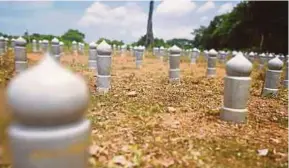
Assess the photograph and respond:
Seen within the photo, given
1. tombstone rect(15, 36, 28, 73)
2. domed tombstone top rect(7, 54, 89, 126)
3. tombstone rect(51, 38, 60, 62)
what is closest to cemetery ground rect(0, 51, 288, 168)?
domed tombstone top rect(7, 54, 89, 126)

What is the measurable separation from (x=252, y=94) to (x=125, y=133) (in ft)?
14.2

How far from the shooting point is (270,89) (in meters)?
8.05

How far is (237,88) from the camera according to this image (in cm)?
539

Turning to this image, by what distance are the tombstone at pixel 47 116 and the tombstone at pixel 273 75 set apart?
585 cm

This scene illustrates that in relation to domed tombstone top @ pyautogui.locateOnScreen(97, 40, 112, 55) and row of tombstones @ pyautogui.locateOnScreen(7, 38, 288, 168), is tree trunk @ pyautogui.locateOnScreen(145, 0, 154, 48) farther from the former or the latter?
row of tombstones @ pyautogui.locateOnScreen(7, 38, 288, 168)

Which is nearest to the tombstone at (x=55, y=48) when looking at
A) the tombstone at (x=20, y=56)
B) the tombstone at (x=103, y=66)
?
the tombstone at (x=20, y=56)

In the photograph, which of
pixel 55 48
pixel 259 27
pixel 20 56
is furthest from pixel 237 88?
pixel 259 27

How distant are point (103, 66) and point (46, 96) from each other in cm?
531

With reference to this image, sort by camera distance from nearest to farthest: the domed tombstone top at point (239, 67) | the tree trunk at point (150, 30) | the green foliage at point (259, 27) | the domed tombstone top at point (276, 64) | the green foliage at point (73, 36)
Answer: the domed tombstone top at point (239, 67) → the domed tombstone top at point (276, 64) → the green foliage at point (259, 27) → the tree trunk at point (150, 30) → the green foliage at point (73, 36)

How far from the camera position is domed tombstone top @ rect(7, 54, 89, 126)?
259cm

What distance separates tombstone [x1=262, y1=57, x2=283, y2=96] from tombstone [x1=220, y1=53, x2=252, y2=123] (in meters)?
2.60

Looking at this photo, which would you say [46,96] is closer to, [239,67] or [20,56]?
[239,67]

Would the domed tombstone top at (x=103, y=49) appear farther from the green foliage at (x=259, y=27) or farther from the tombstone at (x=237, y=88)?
the green foliage at (x=259, y=27)

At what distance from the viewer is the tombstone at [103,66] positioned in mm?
7707
